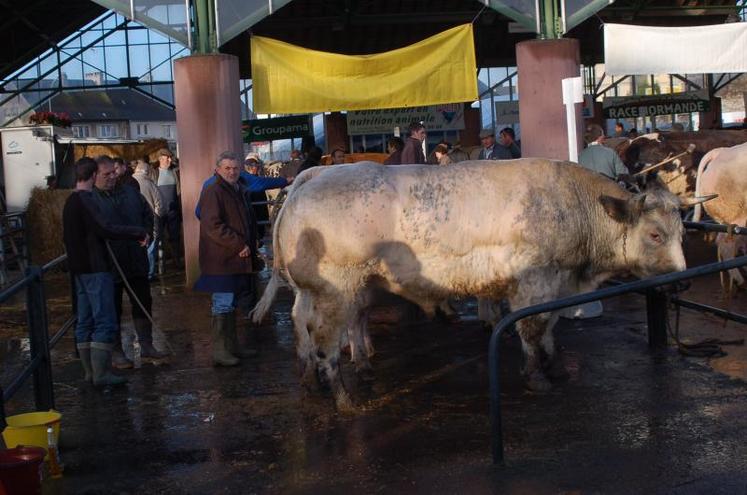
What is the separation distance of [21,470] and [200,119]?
30.1ft

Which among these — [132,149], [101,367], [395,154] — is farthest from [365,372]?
[132,149]

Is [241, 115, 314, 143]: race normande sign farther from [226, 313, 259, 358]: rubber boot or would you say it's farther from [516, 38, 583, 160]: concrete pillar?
[226, 313, 259, 358]: rubber boot

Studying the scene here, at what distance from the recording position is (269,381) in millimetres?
8547

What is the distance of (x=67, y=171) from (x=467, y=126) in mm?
12505

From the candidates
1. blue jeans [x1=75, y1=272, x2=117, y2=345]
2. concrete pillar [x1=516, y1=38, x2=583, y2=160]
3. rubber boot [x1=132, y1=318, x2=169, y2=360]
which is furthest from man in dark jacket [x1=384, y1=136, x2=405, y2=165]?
blue jeans [x1=75, y1=272, x2=117, y2=345]

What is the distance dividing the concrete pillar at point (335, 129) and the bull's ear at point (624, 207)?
19836 millimetres

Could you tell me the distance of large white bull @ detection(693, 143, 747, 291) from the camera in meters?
11.9

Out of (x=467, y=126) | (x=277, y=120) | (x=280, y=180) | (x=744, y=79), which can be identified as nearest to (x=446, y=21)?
(x=277, y=120)

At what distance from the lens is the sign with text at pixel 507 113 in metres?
29.0

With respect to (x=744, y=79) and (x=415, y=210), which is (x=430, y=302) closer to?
(x=415, y=210)

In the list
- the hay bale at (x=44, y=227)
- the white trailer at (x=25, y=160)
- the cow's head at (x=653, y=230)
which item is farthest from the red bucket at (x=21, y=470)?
the white trailer at (x=25, y=160)

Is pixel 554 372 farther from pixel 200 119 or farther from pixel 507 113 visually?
A: pixel 507 113

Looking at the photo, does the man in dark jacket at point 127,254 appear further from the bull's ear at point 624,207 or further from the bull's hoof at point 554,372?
the bull's ear at point 624,207

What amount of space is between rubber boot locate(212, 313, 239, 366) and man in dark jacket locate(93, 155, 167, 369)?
68 centimetres
